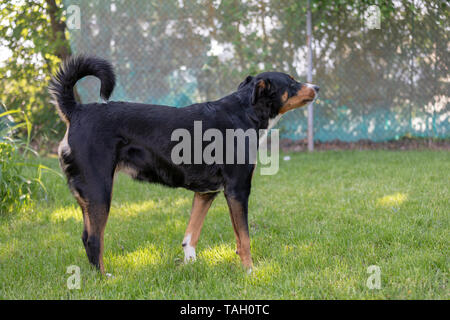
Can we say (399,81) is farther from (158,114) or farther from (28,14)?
(28,14)

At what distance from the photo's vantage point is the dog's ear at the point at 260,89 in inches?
112

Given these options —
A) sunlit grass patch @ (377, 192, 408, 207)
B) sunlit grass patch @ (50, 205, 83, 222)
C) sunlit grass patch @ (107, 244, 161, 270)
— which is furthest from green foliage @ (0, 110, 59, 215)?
sunlit grass patch @ (377, 192, 408, 207)

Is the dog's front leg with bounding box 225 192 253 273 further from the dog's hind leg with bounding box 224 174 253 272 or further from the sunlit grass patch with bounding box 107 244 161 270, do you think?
the sunlit grass patch with bounding box 107 244 161 270

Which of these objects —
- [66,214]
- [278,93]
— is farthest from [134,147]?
[66,214]

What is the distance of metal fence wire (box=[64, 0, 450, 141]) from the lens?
700 cm

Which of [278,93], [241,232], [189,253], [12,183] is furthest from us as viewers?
[12,183]

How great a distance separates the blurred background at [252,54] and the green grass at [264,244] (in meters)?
2.69

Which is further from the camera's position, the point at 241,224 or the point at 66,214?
the point at 66,214

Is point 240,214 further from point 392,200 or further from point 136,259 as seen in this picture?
point 392,200

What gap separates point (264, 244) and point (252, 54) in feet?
15.3

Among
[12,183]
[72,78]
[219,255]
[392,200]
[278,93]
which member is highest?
[72,78]

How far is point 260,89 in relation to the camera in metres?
2.88

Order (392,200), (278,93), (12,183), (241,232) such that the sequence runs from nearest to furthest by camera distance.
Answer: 1. (241,232)
2. (278,93)
3. (12,183)
4. (392,200)

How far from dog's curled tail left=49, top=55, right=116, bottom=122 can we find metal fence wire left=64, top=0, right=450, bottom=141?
176 inches
